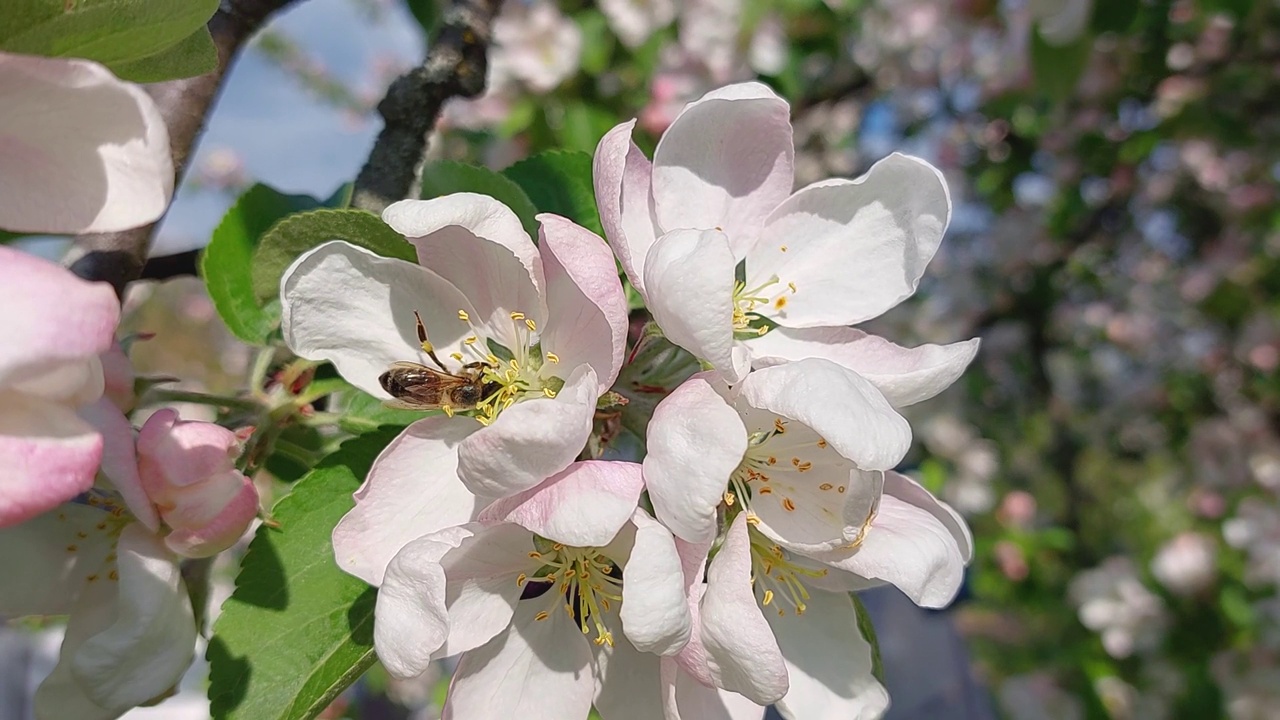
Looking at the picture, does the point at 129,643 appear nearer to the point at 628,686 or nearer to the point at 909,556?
the point at 628,686

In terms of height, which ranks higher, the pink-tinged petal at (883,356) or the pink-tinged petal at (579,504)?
the pink-tinged petal at (579,504)

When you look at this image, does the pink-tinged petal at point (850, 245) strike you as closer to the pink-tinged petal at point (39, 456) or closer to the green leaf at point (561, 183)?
the green leaf at point (561, 183)

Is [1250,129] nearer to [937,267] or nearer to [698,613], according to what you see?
[937,267]

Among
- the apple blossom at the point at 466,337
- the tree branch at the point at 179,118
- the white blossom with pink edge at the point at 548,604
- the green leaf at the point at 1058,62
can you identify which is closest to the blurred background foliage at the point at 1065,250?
the green leaf at the point at 1058,62

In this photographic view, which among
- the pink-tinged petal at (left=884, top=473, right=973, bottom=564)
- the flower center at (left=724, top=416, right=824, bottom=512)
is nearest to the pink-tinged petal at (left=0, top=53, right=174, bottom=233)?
the flower center at (left=724, top=416, right=824, bottom=512)

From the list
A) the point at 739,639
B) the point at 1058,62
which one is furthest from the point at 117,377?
the point at 1058,62

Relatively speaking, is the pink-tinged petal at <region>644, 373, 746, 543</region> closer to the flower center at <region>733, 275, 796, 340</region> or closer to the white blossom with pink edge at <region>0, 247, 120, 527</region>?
the flower center at <region>733, 275, 796, 340</region>

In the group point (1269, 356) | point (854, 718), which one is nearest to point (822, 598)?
point (854, 718)
